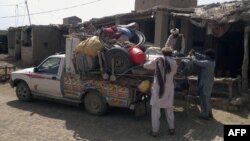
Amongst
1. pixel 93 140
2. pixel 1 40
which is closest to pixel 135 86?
pixel 93 140

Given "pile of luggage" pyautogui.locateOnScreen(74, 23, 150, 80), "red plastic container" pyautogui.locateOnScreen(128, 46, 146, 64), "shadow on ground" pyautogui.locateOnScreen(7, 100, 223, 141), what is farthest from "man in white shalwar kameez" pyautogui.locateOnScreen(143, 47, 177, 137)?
"pile of luggage" pyautogui.locateOnScreen(74, 23, 150, 80)

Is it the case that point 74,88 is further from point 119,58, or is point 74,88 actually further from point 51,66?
point 119,58

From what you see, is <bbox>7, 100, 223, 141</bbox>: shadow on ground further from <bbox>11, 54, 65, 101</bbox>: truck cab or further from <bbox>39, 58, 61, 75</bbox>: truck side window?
<bbox>39, 58, 61, 75</bbox>: truck side window

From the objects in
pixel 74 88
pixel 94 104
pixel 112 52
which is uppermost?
pixel 112 52

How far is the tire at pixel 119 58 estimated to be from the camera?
8180 millimetres

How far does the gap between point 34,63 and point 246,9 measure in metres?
15.1

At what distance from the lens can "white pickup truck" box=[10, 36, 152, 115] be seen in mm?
8422

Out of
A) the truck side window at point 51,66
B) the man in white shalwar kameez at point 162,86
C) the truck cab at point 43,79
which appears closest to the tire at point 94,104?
the truck cab at point 43,79

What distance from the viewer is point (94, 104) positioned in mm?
9047

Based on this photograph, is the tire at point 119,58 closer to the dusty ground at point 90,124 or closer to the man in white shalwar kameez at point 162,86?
the man in white shalwar kameez at point 162,86

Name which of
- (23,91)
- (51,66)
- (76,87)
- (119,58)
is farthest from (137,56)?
(23,91)

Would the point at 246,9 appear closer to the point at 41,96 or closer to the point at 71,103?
the point at 71,103

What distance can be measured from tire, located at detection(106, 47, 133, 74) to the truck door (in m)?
1.97

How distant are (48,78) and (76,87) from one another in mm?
1057
